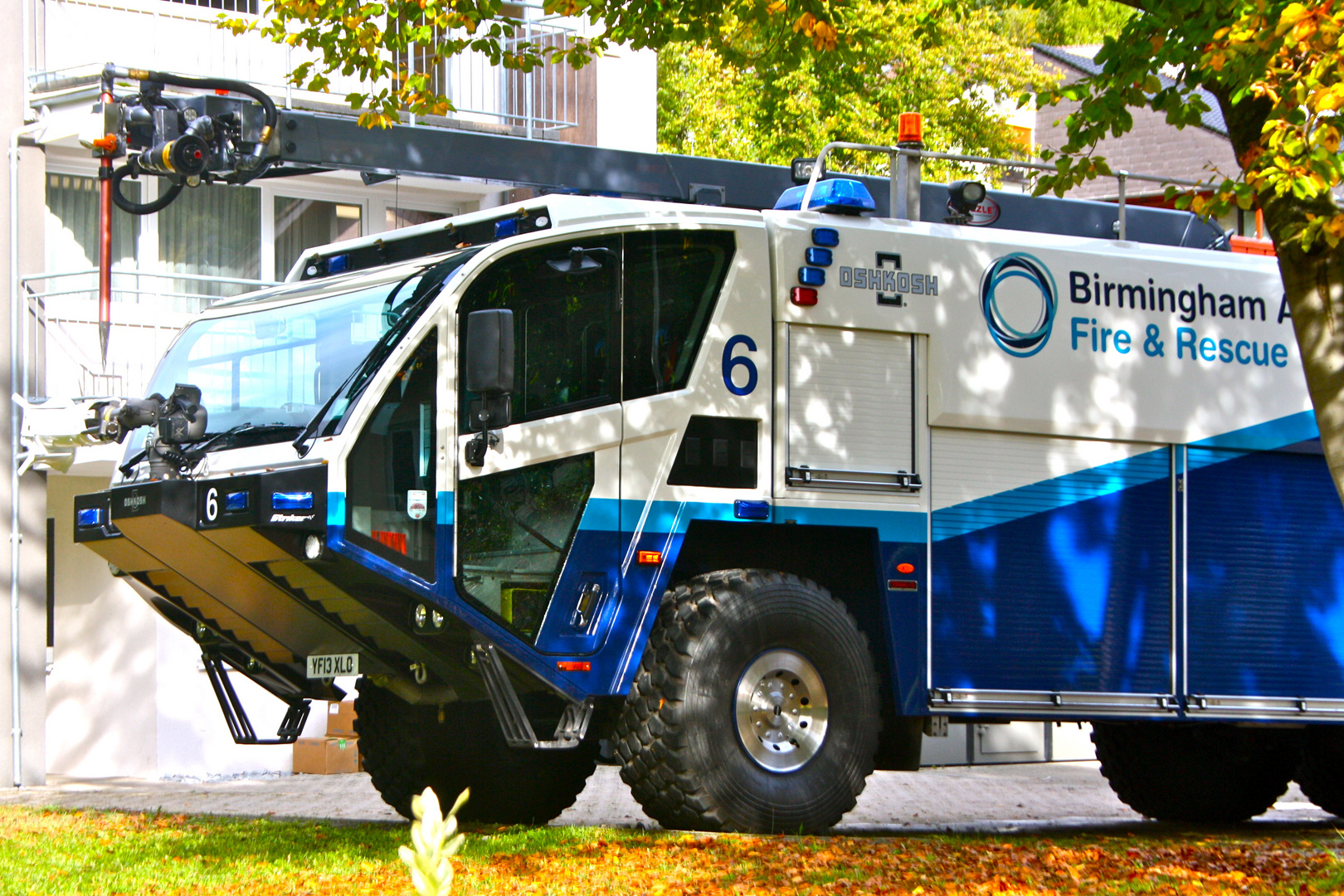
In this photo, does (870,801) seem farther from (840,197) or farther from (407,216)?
(407,216)

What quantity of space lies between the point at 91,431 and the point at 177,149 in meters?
1.99

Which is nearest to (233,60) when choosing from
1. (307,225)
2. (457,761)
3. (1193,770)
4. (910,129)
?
(307,225)

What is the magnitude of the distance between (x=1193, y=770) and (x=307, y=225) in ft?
35.1

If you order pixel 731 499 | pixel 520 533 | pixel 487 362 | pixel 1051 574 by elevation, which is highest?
pixel 487 362

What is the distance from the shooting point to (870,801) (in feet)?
45.8

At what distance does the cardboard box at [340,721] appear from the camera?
1694 centimetres

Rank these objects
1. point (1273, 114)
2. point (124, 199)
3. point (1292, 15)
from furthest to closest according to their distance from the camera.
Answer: point (124, 199) → point (1273, 114) → point (1292, 15)

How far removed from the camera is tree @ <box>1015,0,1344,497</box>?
23.9 feet

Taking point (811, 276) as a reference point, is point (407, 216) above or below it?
above

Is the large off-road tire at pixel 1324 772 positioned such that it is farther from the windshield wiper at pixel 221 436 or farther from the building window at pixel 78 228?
the building window at pixel 78 228

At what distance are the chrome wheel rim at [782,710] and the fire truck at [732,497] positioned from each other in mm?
18

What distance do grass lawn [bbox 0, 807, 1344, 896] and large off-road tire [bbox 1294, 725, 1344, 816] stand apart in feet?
8.63

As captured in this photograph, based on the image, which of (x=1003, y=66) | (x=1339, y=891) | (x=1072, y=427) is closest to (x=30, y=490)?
(x=1072, y=427)

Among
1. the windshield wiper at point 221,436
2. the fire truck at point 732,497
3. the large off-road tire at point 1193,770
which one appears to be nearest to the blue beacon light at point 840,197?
the fire truck at point 732,497
